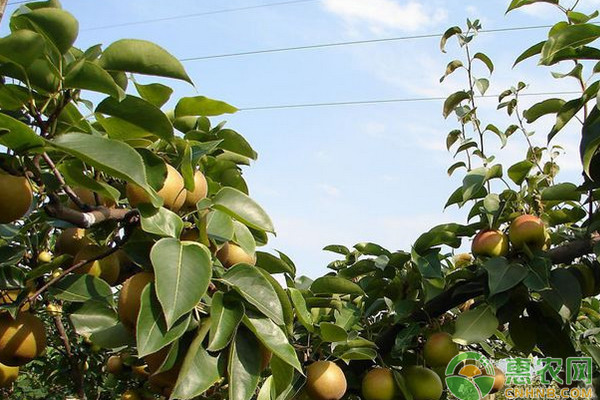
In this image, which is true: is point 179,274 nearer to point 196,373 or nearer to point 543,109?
point 196,373

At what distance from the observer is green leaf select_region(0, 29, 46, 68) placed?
77 cm

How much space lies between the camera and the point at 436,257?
5.22 feet

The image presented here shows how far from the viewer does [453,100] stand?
6.66ft

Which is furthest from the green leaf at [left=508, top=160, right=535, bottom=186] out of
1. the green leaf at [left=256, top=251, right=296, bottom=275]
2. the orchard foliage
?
the green leaf at [left=256, top=251, right=296, bottom=275]

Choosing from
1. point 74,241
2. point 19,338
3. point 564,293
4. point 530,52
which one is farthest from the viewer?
point 530,52

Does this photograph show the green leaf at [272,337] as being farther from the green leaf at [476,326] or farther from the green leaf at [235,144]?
the green leaf at [476,326]

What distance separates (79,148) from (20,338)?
43cm

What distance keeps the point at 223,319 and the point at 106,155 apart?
0.30 metres

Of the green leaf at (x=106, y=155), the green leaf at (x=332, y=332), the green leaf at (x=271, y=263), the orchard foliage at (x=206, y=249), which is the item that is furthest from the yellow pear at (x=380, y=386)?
the green leaf at (x=106, y=155)

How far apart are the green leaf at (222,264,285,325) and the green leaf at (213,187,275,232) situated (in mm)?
72

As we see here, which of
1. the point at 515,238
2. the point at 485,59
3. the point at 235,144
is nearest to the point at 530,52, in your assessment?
the point at 515,238

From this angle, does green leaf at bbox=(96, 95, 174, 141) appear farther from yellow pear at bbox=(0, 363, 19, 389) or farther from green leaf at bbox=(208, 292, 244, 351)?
yellow pear at bbox=(0, 363, 19, 389)

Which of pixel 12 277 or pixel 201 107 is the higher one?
pixel 201 107

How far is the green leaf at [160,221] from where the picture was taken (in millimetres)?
875
